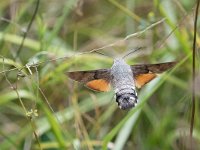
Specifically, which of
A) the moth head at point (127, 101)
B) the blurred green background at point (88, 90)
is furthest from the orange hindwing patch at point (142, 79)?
the blurred green background at point (88, 90)

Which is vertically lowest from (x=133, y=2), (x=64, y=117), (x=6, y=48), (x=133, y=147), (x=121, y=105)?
(x=133, y=147)

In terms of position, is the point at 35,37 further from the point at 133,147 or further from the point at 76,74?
the point at 76,74

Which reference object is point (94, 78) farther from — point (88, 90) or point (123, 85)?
point (88, 90)

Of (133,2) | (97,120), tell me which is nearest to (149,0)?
(133,2)

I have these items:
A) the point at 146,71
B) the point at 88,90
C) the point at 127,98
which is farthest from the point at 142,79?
the point at 88,90

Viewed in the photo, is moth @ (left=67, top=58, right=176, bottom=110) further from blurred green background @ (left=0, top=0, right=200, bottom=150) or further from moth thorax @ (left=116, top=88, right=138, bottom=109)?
blurred green background @ (left=0, top=0, right=200, bottom=150)

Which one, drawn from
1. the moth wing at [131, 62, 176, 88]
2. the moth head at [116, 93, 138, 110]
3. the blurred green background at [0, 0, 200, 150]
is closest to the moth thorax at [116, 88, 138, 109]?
the moth head at [116, 93, 138, 110]
